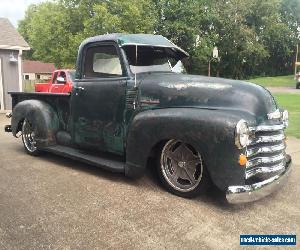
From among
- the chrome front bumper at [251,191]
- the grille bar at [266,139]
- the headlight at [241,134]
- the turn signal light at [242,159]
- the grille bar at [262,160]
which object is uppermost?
the headlight at [241,134]

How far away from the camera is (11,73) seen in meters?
17.0

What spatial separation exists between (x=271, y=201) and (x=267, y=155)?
0.65 meters

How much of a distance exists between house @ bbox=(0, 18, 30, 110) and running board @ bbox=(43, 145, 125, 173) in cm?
1137

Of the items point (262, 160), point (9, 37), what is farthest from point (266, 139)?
point (9, 37)

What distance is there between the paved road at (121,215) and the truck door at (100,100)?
606 millimetres

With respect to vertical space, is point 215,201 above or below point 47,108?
below

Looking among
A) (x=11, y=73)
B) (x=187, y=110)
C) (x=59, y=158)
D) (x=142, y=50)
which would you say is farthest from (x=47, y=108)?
(x=11, y=73)

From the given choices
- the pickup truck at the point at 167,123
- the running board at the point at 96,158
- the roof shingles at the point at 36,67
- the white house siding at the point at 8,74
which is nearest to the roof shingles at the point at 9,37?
the white house siding at the point at 8,74

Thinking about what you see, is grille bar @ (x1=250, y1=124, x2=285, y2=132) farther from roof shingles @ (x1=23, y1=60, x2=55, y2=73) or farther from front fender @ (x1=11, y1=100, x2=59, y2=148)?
roof shingles @ (x1=23, y1=60, x2=55, y2=73)

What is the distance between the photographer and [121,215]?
4328mm

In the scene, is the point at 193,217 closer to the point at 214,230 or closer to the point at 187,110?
the point at 214,230

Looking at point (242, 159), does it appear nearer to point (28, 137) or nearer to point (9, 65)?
point (28, 137)

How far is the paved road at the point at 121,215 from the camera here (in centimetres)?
372

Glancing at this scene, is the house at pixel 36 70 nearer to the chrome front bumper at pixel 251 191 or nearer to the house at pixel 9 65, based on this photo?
the house at pixel 9 65
